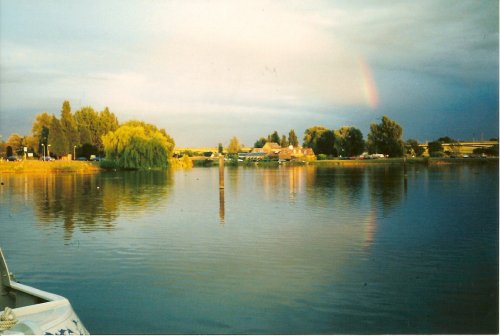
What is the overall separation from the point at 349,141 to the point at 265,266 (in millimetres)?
76137

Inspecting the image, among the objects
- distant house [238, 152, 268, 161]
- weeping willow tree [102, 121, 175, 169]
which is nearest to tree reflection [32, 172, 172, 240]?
weeping willow tree [102, 121, 175, 169]

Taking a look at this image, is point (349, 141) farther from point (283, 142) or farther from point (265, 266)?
point (265, 266)

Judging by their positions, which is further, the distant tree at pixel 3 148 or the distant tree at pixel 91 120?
the distant tree at pixel 3 148

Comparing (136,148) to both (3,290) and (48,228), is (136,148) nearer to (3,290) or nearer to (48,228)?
(48,228)

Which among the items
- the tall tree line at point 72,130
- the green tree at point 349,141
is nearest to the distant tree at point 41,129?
the tall tree line at point 72,130

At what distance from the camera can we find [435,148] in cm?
8950

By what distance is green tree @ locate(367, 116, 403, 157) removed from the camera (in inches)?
3130

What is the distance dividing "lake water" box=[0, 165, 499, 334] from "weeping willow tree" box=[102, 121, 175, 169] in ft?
95.9

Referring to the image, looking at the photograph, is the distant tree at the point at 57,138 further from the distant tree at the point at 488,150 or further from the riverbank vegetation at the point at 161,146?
the distant tree at the point at 488,150

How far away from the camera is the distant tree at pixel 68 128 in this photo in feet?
186

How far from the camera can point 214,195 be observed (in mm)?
26328

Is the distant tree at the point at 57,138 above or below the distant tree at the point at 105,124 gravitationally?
below

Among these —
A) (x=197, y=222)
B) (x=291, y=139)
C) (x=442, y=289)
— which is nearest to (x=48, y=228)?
(x=197, y=222)

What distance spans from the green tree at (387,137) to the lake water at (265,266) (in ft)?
202
